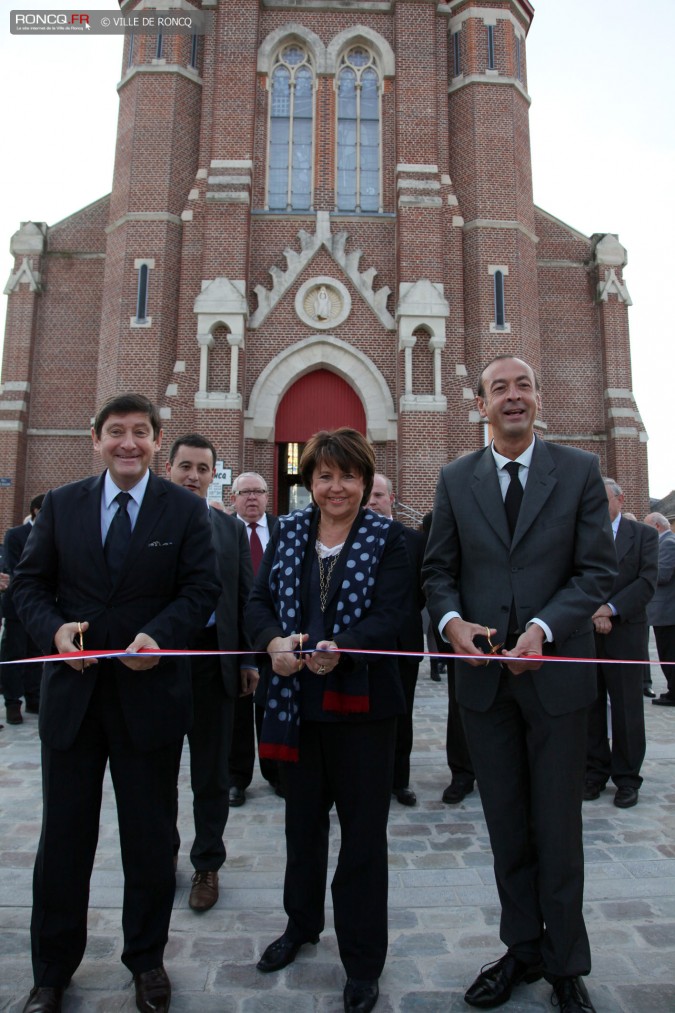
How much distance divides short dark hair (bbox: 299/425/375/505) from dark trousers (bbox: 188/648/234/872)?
4.66 ft

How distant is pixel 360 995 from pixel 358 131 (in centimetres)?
1981

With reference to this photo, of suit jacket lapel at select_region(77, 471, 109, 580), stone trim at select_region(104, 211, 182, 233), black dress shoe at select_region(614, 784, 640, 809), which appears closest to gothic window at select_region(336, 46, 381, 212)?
stone trim at select_region(104, 211, 182, 233)

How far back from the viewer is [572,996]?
2484mm

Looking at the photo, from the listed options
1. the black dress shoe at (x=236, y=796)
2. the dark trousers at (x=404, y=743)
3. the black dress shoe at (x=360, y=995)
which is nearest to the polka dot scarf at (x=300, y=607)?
the black dress shoe at (x=360, y=995)

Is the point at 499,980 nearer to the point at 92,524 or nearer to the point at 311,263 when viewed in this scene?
the point at 92,524

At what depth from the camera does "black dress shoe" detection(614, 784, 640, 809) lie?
4.72 metres

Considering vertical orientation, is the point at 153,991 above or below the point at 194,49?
below

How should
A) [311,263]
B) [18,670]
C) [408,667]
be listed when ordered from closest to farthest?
[408,667]
[18,670]
[311,263]

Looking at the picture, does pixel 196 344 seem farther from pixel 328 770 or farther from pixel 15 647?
pixel 328 770

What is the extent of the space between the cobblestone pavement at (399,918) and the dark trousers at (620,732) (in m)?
0.21

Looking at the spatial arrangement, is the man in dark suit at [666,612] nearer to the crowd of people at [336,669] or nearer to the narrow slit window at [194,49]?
the crowd of people at [336,669]

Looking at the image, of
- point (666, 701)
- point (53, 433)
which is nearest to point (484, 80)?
point (53, 433)

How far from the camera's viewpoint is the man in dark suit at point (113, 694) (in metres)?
2.57

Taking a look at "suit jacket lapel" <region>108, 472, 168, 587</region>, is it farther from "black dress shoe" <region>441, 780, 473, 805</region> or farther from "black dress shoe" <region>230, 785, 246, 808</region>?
"black dress shoe" <region>441, 780, 473, 805</region>
